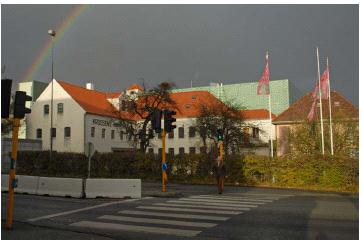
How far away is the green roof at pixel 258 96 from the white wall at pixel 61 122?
2974 centimetres

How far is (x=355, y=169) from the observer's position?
71.9 ft

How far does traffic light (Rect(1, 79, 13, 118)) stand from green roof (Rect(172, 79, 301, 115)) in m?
72.9

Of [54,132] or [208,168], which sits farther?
[54,132]

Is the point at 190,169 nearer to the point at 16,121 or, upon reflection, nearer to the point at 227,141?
the point at 227,141

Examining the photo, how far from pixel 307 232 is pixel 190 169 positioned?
18849 mm

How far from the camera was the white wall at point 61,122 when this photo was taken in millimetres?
55656

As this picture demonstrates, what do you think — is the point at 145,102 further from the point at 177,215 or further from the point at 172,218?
the point at 172,218

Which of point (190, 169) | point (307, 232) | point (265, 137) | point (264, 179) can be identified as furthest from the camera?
point (265, 137)

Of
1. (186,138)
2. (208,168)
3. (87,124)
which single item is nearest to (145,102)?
(208,168)

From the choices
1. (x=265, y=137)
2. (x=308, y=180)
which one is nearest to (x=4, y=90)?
(x=308, y=180)

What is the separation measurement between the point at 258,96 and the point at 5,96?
7921 centimetres

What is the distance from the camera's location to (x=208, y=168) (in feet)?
86.7

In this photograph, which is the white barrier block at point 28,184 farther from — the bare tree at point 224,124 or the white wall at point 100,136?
the white wall at point 100,136

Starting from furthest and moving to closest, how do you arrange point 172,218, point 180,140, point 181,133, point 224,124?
point 181,133 < point 180,140 < point 224,124 < point 172,218
